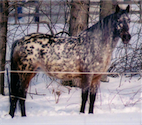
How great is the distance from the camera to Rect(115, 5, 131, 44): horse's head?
4.23 m

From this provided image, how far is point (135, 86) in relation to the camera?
21.6ft

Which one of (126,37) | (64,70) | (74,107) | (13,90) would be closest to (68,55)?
(64,70)

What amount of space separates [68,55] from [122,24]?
1.03 meters

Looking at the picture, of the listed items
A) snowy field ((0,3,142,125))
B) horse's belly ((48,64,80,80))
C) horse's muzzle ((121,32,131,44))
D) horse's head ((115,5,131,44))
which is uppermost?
horse's head ((115,5,131,44))

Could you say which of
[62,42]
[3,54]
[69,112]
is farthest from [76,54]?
[3,54]

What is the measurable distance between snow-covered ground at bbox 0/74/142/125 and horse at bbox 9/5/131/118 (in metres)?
0.48

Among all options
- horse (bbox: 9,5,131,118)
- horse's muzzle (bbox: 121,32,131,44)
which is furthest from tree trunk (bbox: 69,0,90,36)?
horse's muzzle (bbox: 121,32,131,44)

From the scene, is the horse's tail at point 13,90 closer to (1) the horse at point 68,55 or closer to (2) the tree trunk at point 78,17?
(1) the horse at point 68,55

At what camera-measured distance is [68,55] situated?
173 inches

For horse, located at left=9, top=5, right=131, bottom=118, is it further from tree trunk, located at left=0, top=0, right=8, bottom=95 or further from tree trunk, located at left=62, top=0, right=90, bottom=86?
tree trunk, located at left=62, top=0, right=90, bottom=86

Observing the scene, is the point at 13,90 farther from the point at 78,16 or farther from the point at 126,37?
the point at 78,16

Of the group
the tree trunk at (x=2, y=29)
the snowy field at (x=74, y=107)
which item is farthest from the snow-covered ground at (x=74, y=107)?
the tree trunk at (x=2, y=29)

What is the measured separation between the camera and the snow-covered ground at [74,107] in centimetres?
421

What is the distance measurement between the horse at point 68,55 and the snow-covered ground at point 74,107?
0.48 meters
